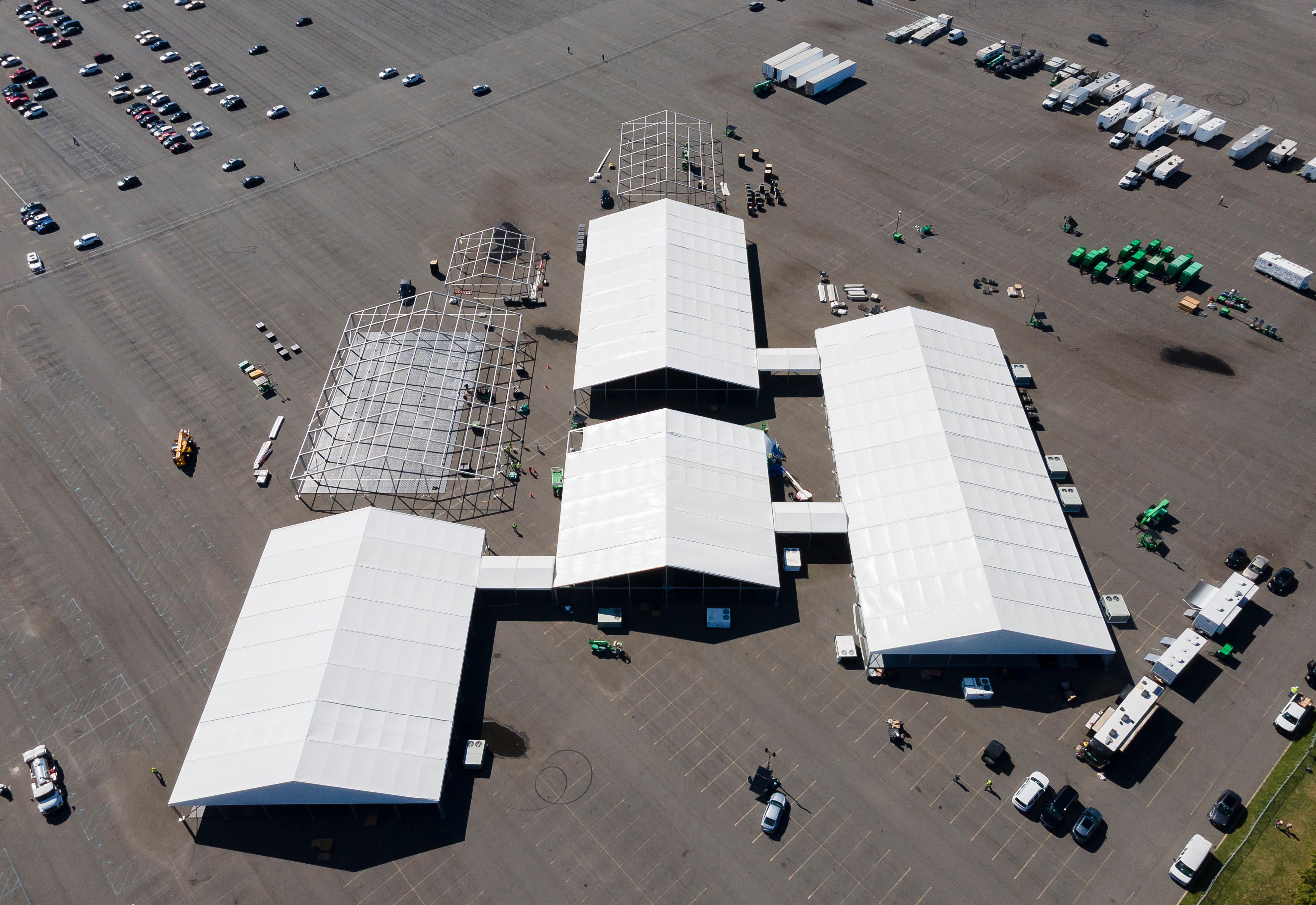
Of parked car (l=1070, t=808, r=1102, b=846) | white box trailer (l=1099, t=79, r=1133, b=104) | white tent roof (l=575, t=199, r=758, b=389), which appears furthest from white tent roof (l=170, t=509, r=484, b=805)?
white box trailer (l=1099, t=79, r=1133, b=104)

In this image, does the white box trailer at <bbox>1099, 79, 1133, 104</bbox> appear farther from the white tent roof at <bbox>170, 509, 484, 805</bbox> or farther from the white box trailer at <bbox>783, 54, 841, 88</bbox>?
the white tent roof at <bbox>170, 509, 484, 805</bbox>

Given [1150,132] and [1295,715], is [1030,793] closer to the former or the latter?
[1295,715]

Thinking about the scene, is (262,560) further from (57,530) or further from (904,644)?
(904,644)

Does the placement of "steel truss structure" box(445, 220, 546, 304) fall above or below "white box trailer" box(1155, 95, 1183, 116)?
below

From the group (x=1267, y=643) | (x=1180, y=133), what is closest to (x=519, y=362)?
(x=1267, y=643)

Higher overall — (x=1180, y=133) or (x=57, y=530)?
(x=1180, y=133)

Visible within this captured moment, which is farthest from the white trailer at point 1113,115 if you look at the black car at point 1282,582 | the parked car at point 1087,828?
the parked car at point 1087,828
